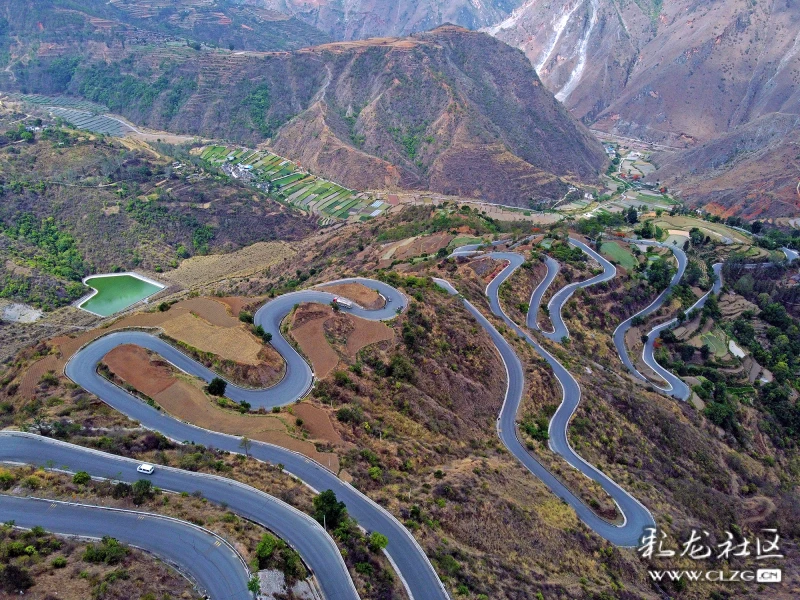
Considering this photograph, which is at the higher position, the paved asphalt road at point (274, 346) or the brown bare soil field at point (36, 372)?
the paved asphalt road at point (274, 346)

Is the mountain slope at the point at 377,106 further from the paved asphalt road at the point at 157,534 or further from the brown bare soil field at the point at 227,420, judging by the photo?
the paved asphalt road at the point at 157,534

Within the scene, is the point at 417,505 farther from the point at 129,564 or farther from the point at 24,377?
the point at 24,377

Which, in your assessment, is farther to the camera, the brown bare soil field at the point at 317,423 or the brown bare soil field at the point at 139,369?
the brown bare soil field at the point at 139,369

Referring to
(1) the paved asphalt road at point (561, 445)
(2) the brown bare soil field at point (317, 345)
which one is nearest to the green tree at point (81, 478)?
(2) the brown bare soil field at point (317, 345)

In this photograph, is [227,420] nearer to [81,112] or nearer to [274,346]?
[274,346]

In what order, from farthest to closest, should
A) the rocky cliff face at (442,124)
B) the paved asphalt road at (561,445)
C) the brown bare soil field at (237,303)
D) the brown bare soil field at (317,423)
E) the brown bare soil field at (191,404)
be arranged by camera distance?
the rocky cliff face at (442,124), the brown bare soil field at (237,303), the paved asphalt road at (561,445), the brown bare soil field at (317,423), the brown bare soil field at (191,404)

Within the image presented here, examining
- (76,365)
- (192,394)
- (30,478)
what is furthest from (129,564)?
(76,365)

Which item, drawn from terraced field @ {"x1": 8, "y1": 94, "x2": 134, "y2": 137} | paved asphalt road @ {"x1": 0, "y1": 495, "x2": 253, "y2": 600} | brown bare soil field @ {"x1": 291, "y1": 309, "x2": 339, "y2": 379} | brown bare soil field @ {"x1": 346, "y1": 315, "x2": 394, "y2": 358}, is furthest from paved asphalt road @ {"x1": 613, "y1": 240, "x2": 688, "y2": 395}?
terraced field @ {"x1": 8, "y1": 94, "x2": 134, "y2": 137}

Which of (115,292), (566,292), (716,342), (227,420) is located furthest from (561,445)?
(115,292)
